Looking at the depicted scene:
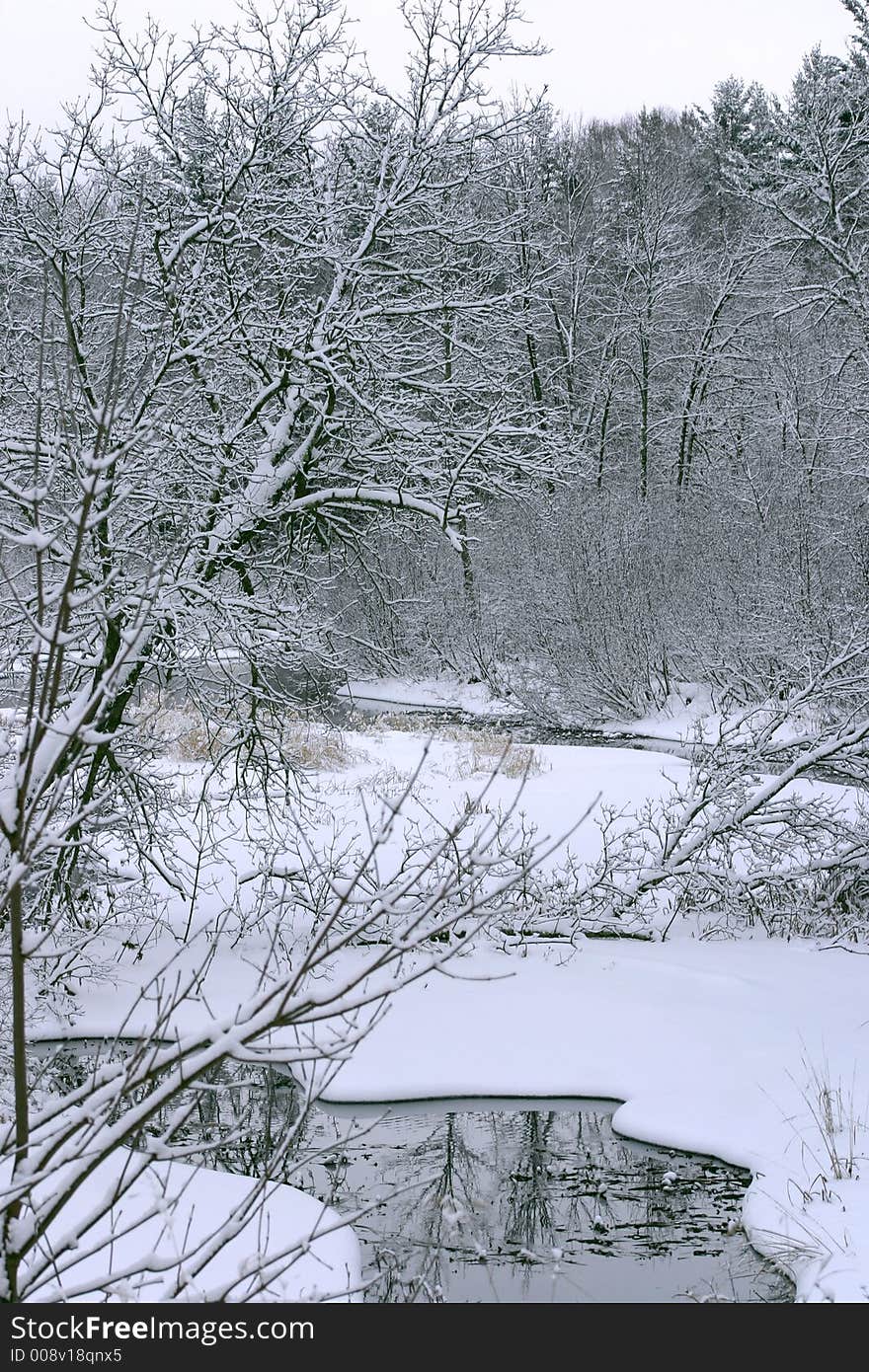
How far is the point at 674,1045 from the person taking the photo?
25.4 feet

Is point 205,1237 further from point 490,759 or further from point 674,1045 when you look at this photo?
point 490,759

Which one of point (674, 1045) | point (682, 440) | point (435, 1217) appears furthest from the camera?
point (682, 440)

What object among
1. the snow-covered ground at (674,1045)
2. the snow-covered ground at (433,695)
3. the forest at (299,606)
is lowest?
the snow-covered ground at (674,1045)

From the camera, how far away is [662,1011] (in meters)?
8.32

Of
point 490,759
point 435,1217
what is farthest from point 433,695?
point 435,1217

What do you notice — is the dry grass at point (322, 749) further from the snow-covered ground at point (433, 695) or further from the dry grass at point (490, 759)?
the snow-covered ground at point (433, 695)

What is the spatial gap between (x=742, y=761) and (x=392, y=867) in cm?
314

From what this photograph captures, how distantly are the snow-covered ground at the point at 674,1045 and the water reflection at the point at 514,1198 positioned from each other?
17cm

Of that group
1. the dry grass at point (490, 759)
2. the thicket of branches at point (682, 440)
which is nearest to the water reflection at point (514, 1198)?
the dry grass at point (490, 759)

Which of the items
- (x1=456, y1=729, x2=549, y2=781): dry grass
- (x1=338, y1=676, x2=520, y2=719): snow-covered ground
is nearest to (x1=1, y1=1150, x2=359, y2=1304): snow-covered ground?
(x1=456, y1=729, x2=549, y2=781): dry grass

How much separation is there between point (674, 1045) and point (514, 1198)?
86.6 inches

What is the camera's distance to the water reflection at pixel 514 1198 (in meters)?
5.03

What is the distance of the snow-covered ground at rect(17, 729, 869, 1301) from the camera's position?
571cm

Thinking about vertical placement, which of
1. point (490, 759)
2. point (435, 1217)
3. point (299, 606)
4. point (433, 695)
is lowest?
point (435, 1217)
